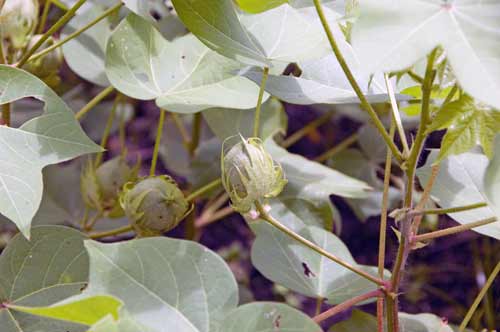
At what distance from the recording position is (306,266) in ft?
3.02

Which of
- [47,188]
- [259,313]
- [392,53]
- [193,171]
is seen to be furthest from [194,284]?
[47,188]

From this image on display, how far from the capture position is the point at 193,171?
4.24ft

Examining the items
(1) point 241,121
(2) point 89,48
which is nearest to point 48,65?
(2) point 89,48

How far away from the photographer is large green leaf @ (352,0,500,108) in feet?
1.69

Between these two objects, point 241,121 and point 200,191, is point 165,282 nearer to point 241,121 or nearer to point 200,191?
point 200,191

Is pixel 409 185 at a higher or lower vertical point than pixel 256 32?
lower

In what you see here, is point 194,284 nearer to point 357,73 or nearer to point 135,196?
point 135,196

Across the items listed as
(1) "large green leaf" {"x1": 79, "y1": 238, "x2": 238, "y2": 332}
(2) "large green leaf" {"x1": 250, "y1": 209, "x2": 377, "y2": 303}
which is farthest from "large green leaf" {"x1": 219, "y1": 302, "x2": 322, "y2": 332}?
(2) "large green leaf" {"x1": 250, "y1": 209, "x2": 377, "y2": 303}

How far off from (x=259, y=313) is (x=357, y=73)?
1.19 ft

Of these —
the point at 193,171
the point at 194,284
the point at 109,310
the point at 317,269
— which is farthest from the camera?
the point at 193,171

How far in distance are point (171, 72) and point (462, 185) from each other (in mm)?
428

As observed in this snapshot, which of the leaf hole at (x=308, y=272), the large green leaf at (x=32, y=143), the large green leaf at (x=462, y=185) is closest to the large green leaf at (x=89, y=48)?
the large green leaf at (x=32, y=143)

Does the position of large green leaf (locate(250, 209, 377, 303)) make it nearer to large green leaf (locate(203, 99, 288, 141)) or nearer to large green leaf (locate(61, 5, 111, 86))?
large green leaf (locate(203, 99, 288, 141))

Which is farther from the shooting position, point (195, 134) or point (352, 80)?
point (195, 134)
